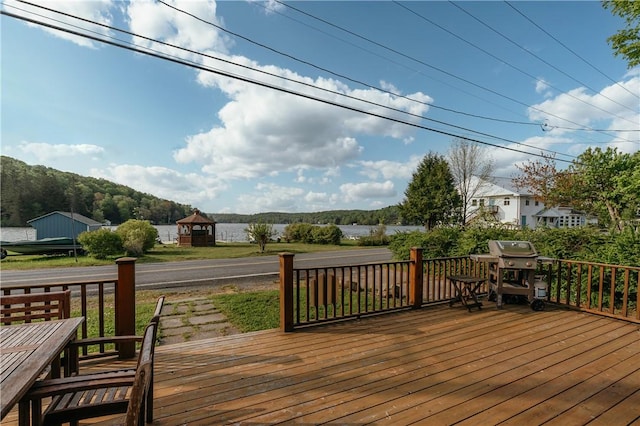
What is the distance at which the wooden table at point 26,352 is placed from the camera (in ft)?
3.87

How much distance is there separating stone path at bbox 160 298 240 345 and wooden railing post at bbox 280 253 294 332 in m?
Answer: 1.15

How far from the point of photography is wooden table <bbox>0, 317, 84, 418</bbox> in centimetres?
118

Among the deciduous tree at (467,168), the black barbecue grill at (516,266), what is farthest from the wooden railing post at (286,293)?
the deciduous tree at (467,168)

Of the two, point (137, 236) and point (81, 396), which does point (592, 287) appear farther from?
point (137, 236)

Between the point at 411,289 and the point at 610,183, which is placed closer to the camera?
the point at 411,289

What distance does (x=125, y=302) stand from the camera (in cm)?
298

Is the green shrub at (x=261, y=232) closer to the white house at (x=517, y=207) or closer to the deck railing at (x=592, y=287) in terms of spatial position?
the deck railing at (x=592, y=287)

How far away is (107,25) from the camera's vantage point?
345cm

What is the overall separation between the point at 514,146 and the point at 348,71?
710cm

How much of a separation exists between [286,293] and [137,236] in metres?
13.6

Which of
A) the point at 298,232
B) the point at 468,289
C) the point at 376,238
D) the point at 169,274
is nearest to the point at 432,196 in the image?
the point at 376,238

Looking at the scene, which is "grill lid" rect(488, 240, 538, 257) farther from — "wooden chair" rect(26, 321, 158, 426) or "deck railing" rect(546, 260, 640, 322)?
"wooden chair" rect(26, 321, 158, 426)

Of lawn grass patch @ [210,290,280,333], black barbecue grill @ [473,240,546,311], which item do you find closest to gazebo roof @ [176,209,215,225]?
lawn grass patch @ [210,290,280,333]

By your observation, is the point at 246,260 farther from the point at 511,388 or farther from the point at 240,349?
the point at 511,388
